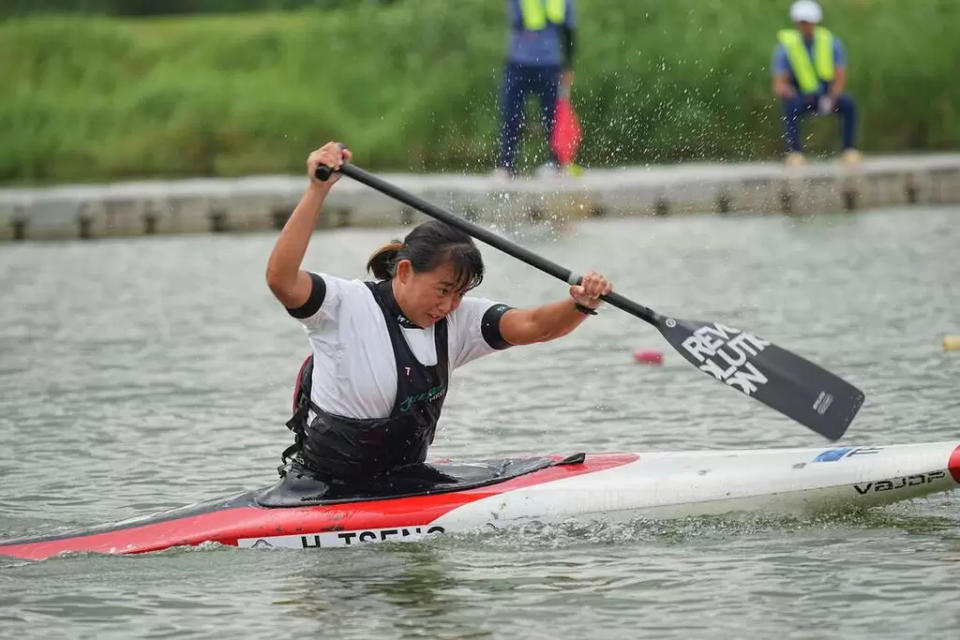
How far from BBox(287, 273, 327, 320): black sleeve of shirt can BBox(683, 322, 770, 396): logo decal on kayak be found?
152cm

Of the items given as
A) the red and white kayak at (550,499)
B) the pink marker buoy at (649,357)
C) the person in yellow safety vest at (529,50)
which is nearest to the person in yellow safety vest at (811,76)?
the person in yellow safety vest at (529,50)

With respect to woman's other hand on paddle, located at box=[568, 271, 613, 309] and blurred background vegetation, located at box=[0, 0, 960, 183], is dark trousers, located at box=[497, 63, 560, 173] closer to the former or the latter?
blurred background vegetation, located at box=[0, 0, 960, 183]

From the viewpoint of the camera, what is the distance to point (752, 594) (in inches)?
256

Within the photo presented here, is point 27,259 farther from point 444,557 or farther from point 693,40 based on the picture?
point 444,557

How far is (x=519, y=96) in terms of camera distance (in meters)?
18.4

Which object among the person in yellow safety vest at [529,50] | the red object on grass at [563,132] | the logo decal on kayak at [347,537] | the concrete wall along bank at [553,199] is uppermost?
the person in yellow safety vest at [529,50]

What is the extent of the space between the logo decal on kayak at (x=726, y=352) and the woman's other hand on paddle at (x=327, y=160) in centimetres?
161

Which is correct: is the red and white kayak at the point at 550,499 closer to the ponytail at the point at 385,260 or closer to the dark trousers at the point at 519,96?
the ponytail at the point at 385,260

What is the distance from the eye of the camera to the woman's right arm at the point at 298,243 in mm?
6793

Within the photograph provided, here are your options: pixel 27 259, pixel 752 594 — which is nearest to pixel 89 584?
pixel 752 594

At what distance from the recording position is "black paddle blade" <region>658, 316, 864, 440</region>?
7.51 m

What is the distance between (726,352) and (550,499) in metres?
0.96

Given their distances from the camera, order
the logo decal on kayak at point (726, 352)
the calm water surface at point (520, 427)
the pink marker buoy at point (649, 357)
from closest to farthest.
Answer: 1. the calm water surface at point (520, 427)
2. the logo decal on kayak at point (726, 352)
3. the pink marker buoy at point (649, 357)

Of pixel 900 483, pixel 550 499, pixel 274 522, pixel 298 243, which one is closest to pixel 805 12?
pixel 900 483
